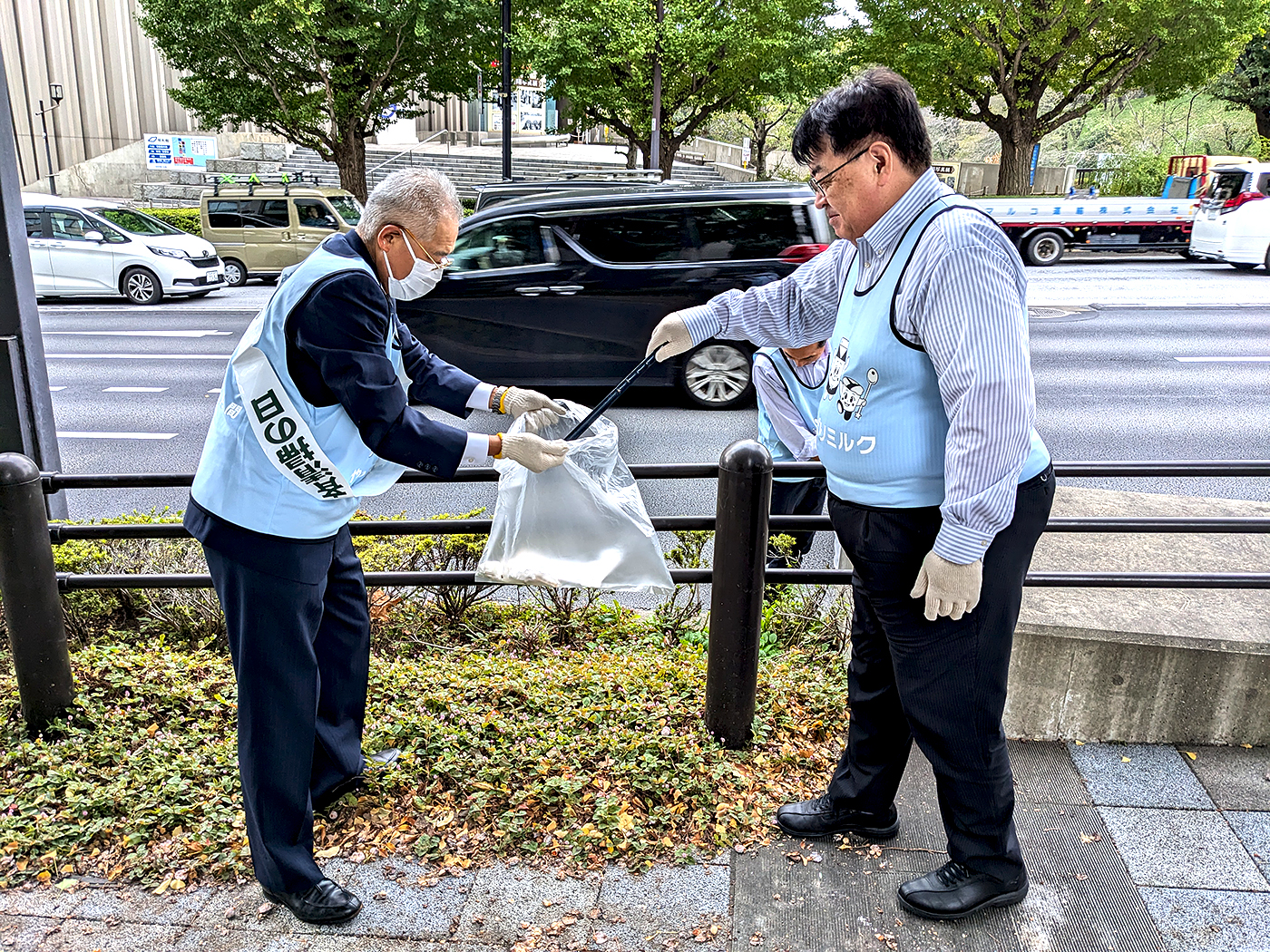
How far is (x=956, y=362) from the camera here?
79.4 inches

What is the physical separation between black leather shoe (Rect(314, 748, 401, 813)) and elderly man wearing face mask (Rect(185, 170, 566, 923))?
0.32 metres

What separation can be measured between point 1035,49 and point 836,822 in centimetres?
2729

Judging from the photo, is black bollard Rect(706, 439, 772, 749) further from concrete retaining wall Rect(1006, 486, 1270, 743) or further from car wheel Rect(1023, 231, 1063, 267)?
car wheel Rect(1023, 231, 1063, 267)

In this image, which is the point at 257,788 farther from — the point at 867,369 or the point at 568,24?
the point at 568,24

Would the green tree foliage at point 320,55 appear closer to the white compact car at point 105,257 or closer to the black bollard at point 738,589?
the white compact car at point 105,257

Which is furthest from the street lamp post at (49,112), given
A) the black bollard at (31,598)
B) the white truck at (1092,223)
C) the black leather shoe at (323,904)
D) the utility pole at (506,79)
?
the black leather shoe at (323,904)

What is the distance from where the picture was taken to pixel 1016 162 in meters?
27.6

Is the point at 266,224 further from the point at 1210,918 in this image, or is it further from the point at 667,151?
the point at 1210,918

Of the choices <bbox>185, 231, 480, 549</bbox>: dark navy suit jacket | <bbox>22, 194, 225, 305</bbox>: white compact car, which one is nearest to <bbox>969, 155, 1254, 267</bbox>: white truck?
<bbox>22, 194, 225, 305</bbox>: white compact car

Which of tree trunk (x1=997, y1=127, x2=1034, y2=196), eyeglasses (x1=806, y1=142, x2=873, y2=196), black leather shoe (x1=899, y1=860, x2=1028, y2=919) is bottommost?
black leather shoe (x1=899, y1=860, x2=1028, y2=919)

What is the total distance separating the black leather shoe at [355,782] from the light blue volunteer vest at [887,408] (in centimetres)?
171

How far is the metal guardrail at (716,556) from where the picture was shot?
9.64 ft

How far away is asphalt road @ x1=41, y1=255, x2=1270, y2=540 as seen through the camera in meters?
7.14

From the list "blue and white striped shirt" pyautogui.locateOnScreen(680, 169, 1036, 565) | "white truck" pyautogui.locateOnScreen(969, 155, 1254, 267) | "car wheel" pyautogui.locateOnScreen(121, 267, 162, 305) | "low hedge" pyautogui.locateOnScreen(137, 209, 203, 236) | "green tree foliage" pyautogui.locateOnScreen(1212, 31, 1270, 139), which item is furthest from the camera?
"green tree foliage" pyautogui.locateOnScreen(1212, 31, 1270, 139)
